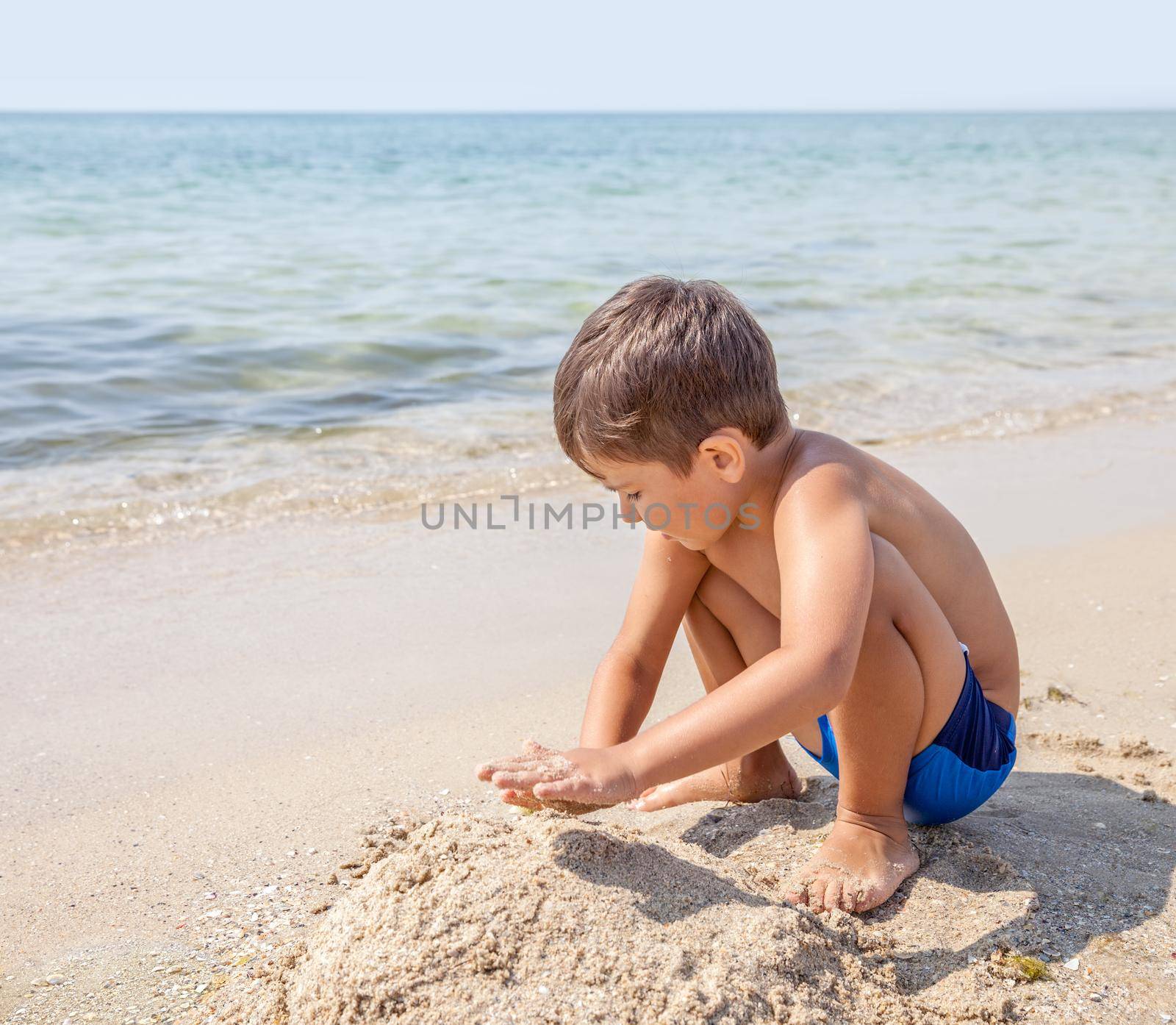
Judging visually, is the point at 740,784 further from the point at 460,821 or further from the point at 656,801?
the point at 460,821

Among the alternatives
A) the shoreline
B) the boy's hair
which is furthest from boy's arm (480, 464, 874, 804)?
the shoreline

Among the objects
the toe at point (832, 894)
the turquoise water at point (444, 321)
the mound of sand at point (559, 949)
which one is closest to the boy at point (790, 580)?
the toe at point (832, 894)

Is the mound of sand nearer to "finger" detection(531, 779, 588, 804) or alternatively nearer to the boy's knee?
"finger" detection(531, 779, 588, 804)

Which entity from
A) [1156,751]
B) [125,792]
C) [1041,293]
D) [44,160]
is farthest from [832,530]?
[44,160]

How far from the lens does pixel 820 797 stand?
224cm

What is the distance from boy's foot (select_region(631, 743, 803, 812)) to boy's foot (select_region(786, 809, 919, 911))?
0.29 m

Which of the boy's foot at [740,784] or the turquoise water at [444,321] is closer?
the boy's foot at [740,784]

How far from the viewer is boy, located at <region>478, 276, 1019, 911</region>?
163 cm

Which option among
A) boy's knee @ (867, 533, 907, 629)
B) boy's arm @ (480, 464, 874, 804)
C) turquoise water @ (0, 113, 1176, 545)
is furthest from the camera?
turquoise water @ (0, 113, 1176, 545)

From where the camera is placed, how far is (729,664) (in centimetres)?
208

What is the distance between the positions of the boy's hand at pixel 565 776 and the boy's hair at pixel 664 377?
0.51 m

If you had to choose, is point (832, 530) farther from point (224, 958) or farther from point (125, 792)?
point (125, 792)

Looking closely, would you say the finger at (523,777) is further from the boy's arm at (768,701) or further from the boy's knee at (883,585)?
the boy's knee at (883,585)

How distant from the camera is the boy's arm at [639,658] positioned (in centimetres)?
206
